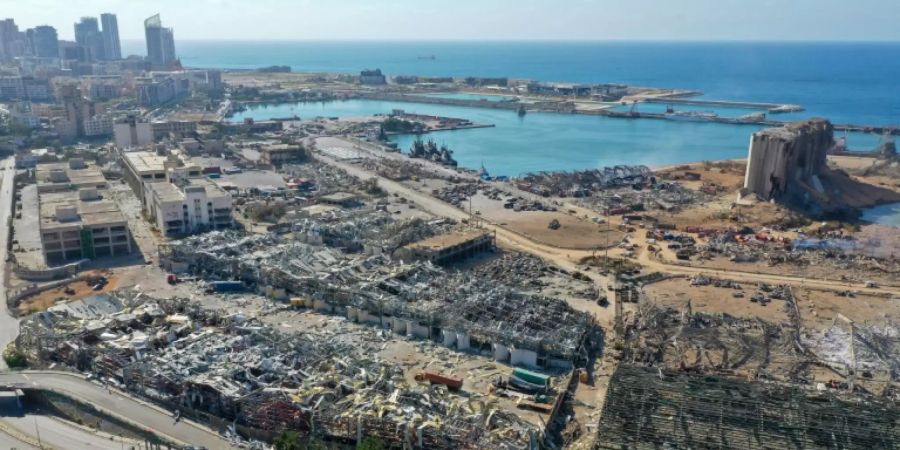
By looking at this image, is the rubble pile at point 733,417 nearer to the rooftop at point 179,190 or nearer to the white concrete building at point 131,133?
the rooftop at point 179,190

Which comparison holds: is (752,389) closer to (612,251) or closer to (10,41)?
(612,251)

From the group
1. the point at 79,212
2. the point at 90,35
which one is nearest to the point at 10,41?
the point at 90,35

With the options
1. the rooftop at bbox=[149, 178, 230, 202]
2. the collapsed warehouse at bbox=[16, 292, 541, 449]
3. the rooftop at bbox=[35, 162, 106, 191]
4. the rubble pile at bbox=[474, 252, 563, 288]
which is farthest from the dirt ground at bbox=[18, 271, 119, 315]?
the rubble pile at bbox=[474, 252, 563, 288]

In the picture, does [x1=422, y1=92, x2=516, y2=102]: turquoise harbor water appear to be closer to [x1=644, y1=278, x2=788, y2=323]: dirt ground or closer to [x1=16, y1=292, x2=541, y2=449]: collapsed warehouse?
[x1=644, y1=278, x2=788, y2=323]: dirt ground

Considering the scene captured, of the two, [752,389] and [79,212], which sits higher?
[79,212]

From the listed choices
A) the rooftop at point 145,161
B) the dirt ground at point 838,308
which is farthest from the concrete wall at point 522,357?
the rooftop at point 145,161
